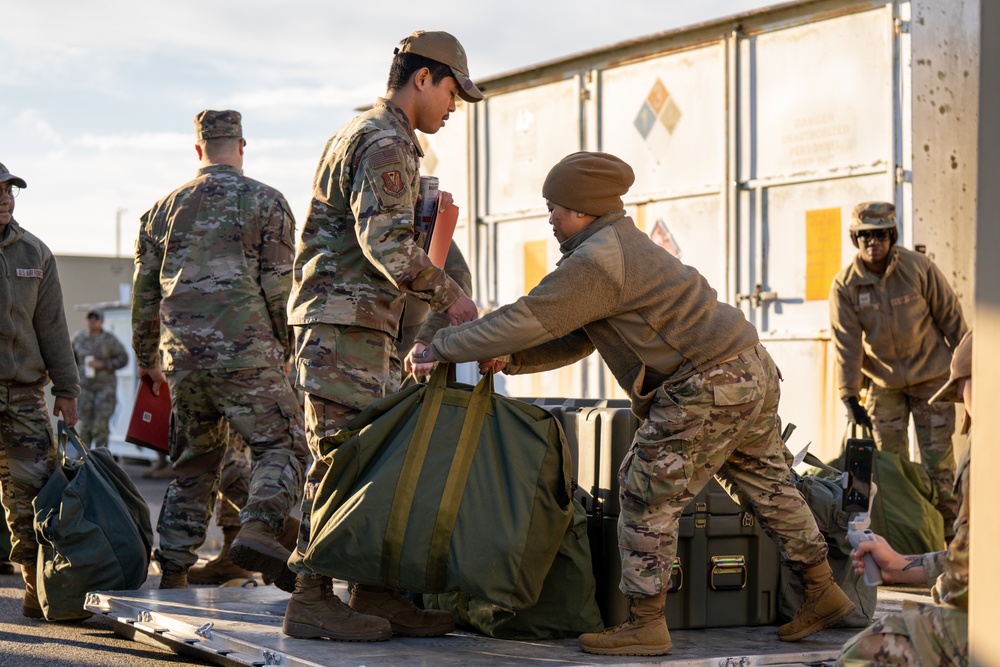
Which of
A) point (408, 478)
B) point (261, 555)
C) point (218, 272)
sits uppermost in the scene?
point (218, 272)

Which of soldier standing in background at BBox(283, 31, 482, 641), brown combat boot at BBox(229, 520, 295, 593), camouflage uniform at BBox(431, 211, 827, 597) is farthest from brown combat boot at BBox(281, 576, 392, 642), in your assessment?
camouflage uniform at BBox(431, 211, 827, 597)

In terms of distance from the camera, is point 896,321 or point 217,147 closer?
point 217,147

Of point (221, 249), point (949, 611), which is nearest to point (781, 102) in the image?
point (221, 249)

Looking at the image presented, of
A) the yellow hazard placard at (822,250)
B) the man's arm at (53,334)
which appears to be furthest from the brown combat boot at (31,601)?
the yellow hazard placard at (822,250)

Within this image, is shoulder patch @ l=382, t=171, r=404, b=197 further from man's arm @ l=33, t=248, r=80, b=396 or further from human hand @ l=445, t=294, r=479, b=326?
man's arm @ l=33, t=248, r=80, b=396

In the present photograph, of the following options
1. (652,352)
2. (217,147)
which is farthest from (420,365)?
(217,147)

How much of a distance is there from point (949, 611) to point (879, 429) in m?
4.86

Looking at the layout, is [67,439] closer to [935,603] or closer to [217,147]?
[217,147]

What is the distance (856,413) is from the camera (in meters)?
7.42

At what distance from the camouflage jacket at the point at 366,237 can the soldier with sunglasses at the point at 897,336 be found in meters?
3.66

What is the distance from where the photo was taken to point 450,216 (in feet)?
15.7

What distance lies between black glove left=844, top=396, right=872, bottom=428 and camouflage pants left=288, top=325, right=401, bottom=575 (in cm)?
369

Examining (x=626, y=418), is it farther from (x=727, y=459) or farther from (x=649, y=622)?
(x=649, y=622)

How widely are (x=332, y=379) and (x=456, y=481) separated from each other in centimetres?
59
